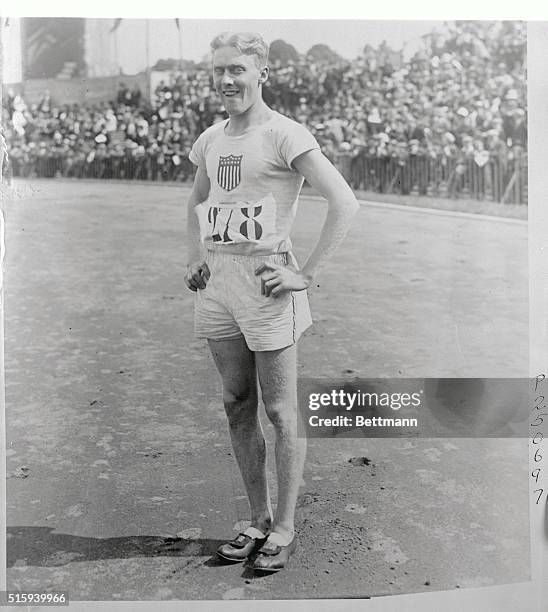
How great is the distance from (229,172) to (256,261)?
285mm

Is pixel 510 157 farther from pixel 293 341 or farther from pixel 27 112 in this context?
pixel 27 112

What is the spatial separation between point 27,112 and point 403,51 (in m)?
1.25

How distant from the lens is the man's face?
2.34 m

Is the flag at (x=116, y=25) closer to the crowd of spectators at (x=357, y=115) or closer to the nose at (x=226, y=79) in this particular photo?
the crowd of spectators at (x=357, y=115)

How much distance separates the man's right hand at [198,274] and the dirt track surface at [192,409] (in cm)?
7

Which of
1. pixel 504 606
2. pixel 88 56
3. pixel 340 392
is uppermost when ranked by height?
pixel 88 56

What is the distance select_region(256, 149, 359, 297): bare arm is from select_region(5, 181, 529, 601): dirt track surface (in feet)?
0.46

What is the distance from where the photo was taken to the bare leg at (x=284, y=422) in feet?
7.61

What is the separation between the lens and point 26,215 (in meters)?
2.49

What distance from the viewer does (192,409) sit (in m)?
2.51

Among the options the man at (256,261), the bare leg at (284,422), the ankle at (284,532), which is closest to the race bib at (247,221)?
the man at (256,261)

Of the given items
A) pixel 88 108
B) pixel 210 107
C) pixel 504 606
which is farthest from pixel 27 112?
pixel 504 606

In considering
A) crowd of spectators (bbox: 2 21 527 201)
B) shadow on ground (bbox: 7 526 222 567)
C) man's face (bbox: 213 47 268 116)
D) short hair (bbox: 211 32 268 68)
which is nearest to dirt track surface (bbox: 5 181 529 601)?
shadow on ground (bbox: 7 526 222 567)

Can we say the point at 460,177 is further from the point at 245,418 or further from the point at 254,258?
the point at 245,418
